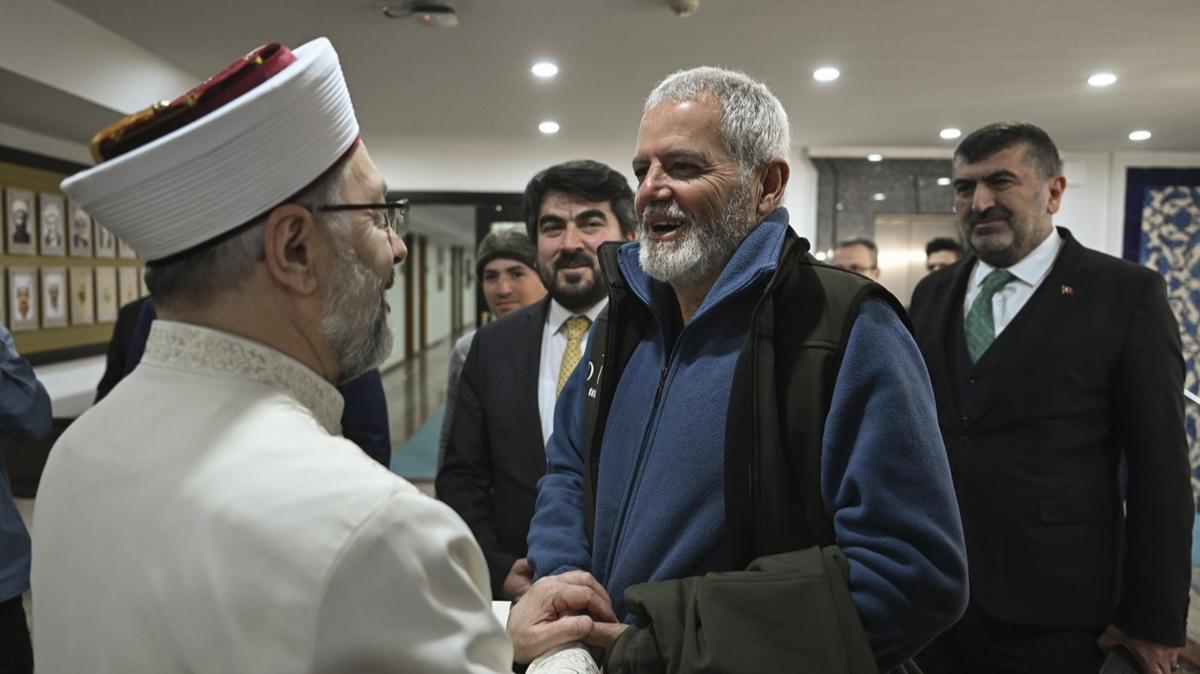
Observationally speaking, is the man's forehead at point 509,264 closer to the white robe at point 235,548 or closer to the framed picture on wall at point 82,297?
the white robe at point 235,548

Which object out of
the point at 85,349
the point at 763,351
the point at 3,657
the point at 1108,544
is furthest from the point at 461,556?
the point at 85,349

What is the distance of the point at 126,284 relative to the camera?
6715 mm

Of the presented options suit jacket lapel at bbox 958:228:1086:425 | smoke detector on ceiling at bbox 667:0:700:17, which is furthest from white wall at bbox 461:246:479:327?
suit jacket lapel at bbox 958:228:1086:425

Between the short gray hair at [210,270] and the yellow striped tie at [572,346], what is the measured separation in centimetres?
133

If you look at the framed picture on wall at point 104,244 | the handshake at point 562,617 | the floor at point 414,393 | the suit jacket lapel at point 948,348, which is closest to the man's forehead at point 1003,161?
the suit jacket lapel at point 948,348

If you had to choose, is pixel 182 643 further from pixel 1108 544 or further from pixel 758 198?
pixel 1108 544

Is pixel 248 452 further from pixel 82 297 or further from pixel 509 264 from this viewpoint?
pixel 82 297

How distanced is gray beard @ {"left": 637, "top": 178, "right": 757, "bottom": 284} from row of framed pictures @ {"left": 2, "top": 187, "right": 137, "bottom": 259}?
4.73 metres

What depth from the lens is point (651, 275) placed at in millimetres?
1413

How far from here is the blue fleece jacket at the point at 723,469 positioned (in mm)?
1118

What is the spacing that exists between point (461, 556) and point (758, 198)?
87cm

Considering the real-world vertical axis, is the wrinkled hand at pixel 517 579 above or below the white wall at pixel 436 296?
below

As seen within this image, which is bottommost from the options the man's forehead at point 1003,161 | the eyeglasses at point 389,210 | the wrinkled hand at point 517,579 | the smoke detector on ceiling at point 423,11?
the wrinkled hand at point 517,579

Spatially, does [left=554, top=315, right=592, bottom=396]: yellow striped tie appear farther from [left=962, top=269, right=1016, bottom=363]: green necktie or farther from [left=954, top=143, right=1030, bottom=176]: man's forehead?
[left=954, top=143, right=1030, bottom=176]: man's forehead
